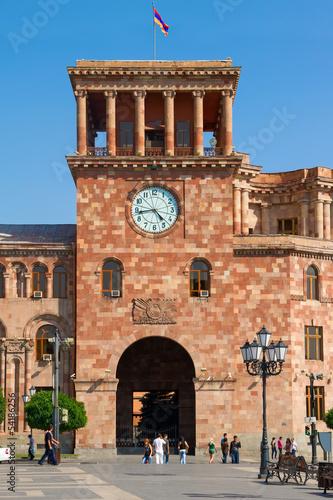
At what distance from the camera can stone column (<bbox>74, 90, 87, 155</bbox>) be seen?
177 ft

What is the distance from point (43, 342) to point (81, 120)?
45.9 feet

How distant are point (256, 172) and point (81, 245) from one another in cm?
1769

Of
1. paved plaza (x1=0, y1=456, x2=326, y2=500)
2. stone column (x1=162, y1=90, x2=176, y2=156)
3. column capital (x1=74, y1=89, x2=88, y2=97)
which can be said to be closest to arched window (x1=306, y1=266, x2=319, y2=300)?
stone column (x1=162, y1=90, x2=176, y2=156)

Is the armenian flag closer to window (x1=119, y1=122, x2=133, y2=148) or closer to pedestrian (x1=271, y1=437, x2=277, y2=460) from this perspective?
window (x1=119, y1=122, x2=133, y2=148)

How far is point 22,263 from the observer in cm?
5456

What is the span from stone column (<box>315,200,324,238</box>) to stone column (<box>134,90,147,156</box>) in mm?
16184

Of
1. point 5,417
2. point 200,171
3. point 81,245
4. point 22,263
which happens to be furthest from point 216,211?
point 5,417

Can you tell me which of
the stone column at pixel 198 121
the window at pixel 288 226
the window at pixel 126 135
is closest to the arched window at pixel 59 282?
the window at pixel 126 135

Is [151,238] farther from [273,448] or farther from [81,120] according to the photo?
[273,448]

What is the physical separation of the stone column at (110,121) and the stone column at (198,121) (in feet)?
16.5

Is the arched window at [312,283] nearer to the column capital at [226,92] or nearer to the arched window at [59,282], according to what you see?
the column capital at [226,92]

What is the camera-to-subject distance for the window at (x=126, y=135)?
55844 mm

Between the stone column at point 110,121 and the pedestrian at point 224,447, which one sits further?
the stone column at point 110,121

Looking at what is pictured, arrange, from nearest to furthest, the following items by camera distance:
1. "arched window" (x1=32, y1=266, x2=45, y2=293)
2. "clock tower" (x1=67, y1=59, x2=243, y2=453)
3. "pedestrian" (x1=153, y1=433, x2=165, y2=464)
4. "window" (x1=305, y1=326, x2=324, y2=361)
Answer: "pedestrian" (x1=153, y1=433, x2=165, y2=464) < "clock tower" (x1=67, y1=59, x2=243, y2=453) < "window" (x1=305, y1=326, x2=324, y2=361) < "arched window" (x1=32, y1=266, x2=45, y2=293)
